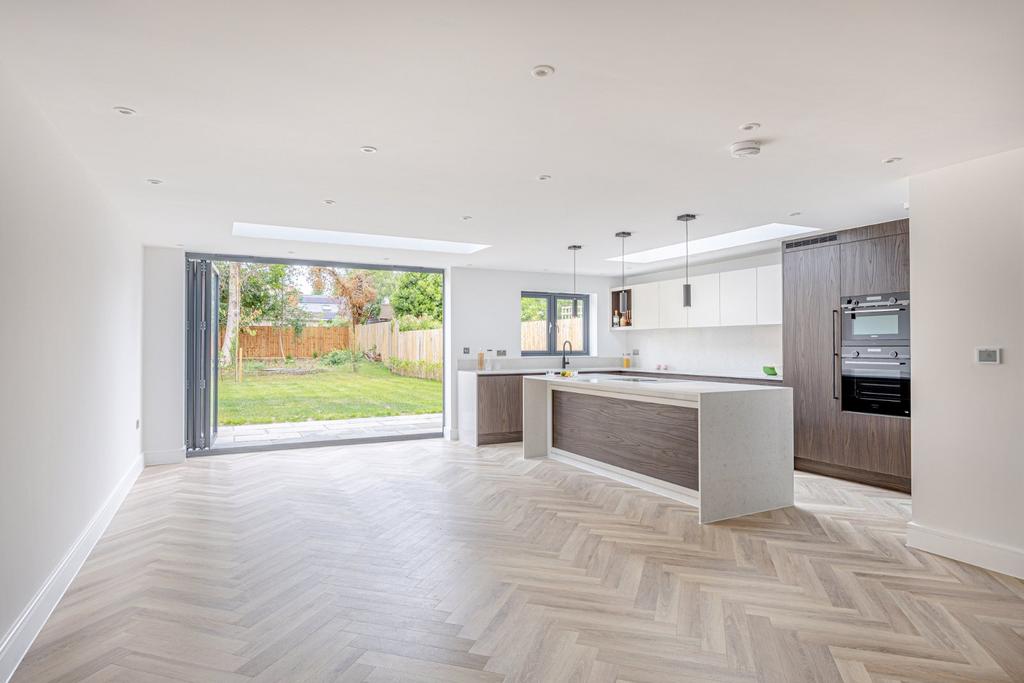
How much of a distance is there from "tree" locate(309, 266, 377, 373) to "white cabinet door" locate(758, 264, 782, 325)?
6.82 m

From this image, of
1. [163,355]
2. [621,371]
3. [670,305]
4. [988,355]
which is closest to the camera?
[988,355]

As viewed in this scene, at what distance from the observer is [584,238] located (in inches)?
230

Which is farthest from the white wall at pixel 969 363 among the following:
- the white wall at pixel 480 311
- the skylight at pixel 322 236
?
the white wall at pixel 480 311

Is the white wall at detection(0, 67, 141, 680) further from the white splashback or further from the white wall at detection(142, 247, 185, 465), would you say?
the white splashback

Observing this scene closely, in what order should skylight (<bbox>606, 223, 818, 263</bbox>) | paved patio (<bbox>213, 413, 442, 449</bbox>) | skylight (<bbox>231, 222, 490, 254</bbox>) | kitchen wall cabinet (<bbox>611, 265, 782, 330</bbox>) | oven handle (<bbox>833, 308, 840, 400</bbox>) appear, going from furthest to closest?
paved patio (<bbox>213, 413, 442, 449</bbox>) → kitchen wall cabinet (<bbox>611, 265, 782, 330</bbox>) → skylight (<bbox>606, 223, 818, 263</bbox>) → skylight (<bbox>231, 222, 490, 254</bbox>) → oven handle (<bbox>833, 308, 840, 400</bbox>)

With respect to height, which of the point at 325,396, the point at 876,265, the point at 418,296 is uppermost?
the point at 418,296

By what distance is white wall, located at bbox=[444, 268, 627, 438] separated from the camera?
25.0 ft

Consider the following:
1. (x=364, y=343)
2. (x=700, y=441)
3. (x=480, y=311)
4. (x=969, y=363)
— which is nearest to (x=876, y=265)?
(x=969, y=363)

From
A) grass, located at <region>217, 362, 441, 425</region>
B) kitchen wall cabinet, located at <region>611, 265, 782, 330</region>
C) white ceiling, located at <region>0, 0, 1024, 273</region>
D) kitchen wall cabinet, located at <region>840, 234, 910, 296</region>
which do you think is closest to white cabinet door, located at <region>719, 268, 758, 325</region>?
kitchen wall cabinet, located at <region>611, 265, 782, 330</region>

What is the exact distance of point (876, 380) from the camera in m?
5.07

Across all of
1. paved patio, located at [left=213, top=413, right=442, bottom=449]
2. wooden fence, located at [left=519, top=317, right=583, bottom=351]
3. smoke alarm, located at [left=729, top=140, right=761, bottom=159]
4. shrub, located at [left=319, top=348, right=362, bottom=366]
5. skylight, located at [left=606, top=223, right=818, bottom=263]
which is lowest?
paved patio, located at [left=213, top=413, right=442, bottom=449]

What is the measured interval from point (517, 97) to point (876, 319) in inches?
162

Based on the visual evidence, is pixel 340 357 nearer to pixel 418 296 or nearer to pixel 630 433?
pixel 418 296

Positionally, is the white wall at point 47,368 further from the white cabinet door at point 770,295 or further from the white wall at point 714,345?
the white wall at point 714,345
